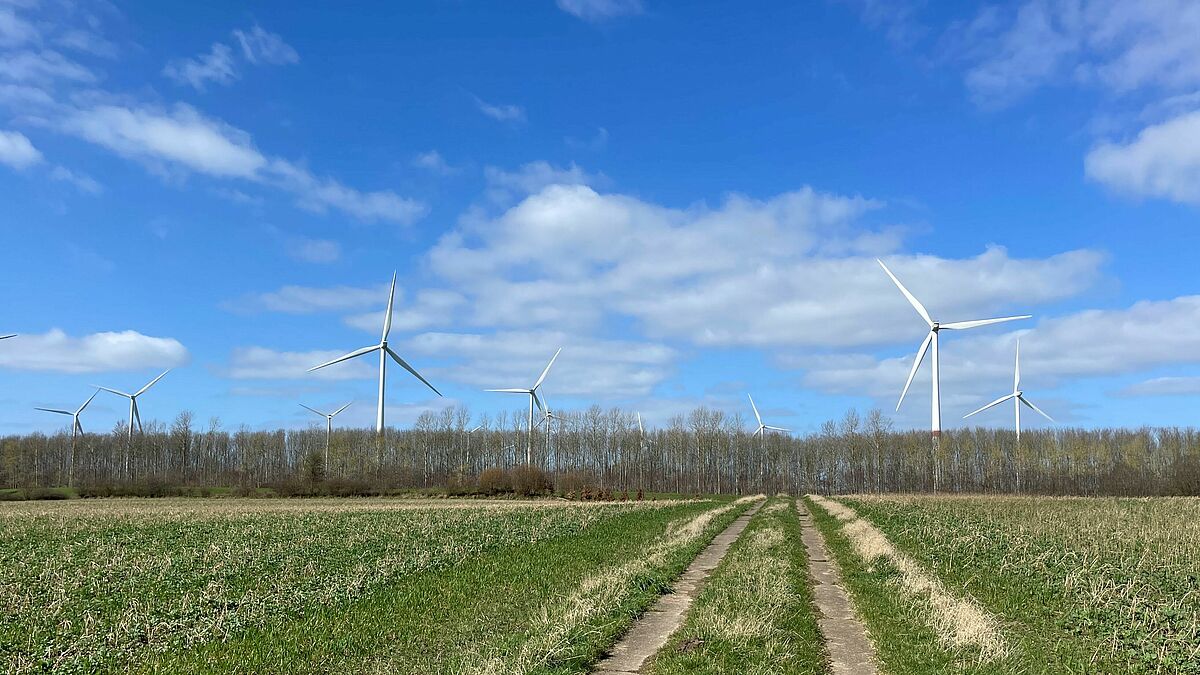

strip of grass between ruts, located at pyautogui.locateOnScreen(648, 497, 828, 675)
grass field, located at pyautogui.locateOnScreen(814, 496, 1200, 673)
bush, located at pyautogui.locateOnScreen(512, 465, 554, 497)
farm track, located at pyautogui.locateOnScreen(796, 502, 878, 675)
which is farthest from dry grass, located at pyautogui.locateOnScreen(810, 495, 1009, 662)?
bush, located at pyautogui.locateOnScreen(512, 465, 554, 497)

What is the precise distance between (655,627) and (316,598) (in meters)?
7.15

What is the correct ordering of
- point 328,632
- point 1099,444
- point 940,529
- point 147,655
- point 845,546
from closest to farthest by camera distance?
point 147,655
point 328,632
point 845,546
point 940,529
point 1099,444

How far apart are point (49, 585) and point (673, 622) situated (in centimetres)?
1413

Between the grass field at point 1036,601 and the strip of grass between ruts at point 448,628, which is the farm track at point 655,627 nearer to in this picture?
the strip of grass between ruts at point 448,628

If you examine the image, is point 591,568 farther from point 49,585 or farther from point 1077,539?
point 1077,539

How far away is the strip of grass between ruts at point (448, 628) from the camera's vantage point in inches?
449

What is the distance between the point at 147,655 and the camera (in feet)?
38.6

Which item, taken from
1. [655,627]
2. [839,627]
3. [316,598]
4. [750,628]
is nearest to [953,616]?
[839,627]

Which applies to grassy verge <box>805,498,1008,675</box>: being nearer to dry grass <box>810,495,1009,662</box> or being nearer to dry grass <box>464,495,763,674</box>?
dry grass <box>810,495,1009,662</box>

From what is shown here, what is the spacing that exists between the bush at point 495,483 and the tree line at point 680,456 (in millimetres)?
48820

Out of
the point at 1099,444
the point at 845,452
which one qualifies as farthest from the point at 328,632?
the point at 1099,444

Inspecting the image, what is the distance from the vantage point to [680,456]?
160 meters

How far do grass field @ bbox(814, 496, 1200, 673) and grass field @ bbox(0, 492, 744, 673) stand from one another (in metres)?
4.98

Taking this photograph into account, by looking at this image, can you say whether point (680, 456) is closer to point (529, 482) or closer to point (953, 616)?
point (529, 482)
